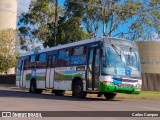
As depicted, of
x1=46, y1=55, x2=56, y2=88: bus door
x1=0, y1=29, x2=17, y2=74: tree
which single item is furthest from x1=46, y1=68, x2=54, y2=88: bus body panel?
x1=0, y1=29, x2=17, y2=74: tree

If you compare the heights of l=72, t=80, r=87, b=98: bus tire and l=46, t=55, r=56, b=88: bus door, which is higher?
l=46, t=55, r=56, b=88: bus door

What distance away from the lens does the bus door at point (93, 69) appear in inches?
804

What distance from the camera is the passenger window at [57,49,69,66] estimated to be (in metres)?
23.6

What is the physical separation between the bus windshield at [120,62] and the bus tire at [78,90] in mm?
2272

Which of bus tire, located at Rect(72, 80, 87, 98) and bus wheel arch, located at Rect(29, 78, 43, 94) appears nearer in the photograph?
bus tire, located at Rect(72, 80, 87, 98)

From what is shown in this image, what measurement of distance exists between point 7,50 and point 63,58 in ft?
155

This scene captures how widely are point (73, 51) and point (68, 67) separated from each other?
1.06 m

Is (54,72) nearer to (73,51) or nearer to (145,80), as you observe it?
(73,51)

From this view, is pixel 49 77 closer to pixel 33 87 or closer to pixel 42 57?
pixel 42 57

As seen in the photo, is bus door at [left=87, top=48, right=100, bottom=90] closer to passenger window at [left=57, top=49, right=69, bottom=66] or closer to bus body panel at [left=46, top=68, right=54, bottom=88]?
A: passenger window at [left=57, top=49, right=69, bottom=66]

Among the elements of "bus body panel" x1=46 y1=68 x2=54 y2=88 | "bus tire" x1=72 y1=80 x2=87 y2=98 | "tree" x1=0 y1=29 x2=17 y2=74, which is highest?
"tree" x1=0 y1=29 x2=17 y2=74

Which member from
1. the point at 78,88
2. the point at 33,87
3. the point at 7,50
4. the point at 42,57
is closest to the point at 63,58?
the point at 78,88

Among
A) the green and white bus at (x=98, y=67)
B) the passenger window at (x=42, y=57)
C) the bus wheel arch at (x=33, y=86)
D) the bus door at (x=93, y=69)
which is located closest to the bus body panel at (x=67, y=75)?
the green and white bus at (x=98, y=67)

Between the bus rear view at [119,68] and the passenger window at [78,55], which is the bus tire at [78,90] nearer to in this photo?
the passenger window at [78,55]
